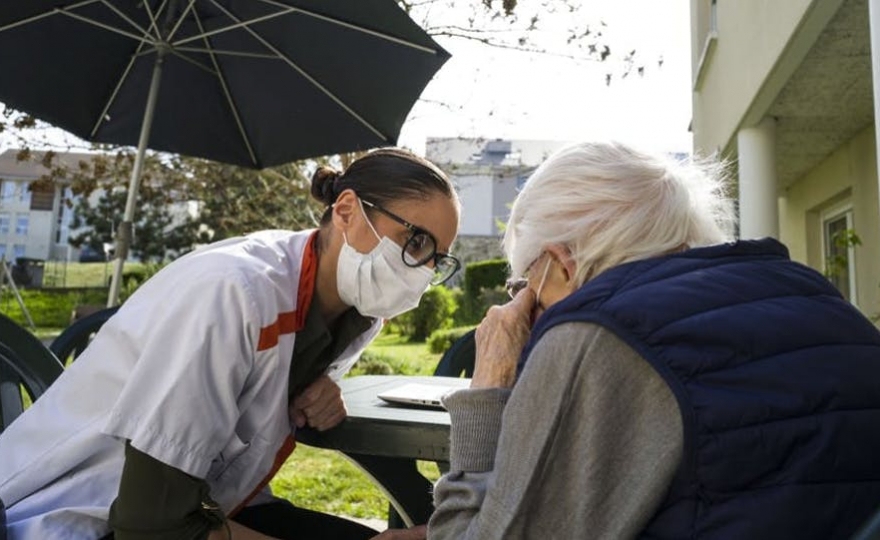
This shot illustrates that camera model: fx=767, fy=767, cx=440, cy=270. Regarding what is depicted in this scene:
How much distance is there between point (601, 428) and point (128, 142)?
13.6 feet

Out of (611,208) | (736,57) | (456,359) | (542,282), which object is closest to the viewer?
(611,208)

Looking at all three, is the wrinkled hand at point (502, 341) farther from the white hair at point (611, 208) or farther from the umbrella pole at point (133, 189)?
the umbrella pole at point (133, 189)

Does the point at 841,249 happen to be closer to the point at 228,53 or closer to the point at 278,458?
the point at 228,53

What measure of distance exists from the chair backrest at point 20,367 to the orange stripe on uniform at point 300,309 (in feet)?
3.22

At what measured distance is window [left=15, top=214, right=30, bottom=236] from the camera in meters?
63.7

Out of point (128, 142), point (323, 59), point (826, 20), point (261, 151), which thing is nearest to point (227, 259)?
point (323, 59)

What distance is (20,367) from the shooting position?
2.36 metres

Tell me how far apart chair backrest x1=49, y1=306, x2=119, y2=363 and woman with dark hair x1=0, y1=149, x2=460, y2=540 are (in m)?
1.41

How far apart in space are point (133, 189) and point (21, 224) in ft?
227

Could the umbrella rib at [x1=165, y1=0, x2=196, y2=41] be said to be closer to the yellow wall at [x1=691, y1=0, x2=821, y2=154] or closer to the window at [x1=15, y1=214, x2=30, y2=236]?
the yellow wall at [x1=691, y1=0, x2=821, y2=154]

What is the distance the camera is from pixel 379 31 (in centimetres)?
340

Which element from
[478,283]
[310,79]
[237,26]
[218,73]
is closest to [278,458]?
[310,79]

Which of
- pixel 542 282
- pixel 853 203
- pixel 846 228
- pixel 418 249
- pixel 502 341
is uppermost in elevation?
pixel 853 203

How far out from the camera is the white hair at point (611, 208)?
1.31 m
